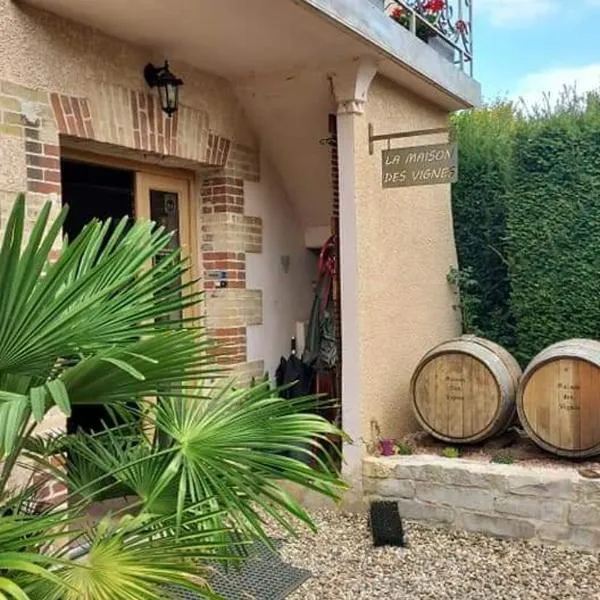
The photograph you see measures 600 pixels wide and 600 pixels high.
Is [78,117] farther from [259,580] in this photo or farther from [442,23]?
[442,23]

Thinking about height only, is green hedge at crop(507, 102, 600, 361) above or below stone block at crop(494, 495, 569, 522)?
above

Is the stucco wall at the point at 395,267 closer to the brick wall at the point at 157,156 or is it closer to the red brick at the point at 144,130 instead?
the brick wall at the point at 157,156

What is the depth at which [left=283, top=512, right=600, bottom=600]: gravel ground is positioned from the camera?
375 cm

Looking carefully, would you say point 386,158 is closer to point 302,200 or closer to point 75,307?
point 302,200

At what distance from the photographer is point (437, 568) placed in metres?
4.07

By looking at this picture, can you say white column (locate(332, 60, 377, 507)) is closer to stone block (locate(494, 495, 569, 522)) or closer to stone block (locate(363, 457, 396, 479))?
stone block (locate(363, 457, 396, 479))

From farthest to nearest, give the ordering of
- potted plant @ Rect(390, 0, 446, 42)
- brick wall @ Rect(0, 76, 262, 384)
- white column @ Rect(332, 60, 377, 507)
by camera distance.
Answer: potted plant @ Rect(390, 0, 446, 42) < white column @ Rect(332, 60, 377, 507) < brick wall @ Rect(0, 76, 262, 384)

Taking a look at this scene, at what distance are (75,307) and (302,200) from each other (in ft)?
12.9

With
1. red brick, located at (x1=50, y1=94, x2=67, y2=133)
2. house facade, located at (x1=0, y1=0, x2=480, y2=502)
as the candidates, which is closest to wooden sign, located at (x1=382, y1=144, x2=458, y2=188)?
house facade, located at (x1=0, y1=0, x2=480, y2=502)

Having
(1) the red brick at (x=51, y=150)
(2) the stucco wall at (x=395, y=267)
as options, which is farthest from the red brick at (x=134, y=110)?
(2) the stucco wall at (x=395, y=267)

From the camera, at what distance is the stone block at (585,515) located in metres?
4.22

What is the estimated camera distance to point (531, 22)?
499 inches

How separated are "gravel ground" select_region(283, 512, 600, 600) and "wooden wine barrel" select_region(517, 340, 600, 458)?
0.65 meters

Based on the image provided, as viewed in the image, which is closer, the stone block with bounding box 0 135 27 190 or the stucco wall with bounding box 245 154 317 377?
the stone block with bounding box 0 135 27 190
